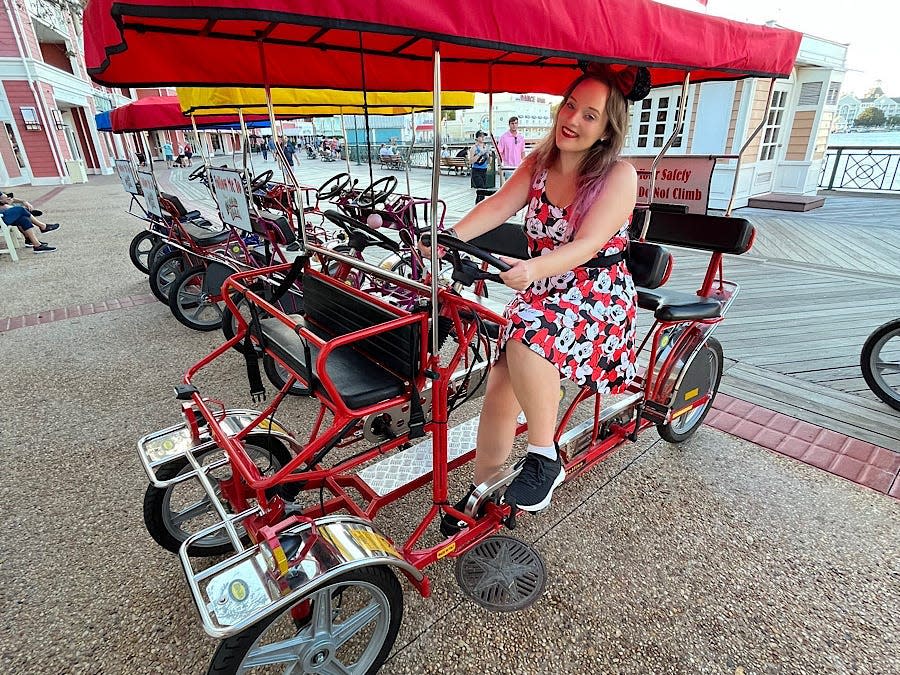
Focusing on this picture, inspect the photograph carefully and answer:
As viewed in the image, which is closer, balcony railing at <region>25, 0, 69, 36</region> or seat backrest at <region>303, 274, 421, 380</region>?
seat backrest at <region>303, 274, 421, 380</region>

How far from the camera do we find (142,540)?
237cm

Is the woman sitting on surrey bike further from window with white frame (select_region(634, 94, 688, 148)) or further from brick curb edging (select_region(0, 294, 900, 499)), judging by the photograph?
window with white frame (select_region(634, 94, 688, 148))

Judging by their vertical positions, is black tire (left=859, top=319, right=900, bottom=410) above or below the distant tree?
below

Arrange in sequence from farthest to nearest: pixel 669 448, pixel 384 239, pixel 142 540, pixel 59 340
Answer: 1. pixel 59 340
2. pixel 384 239
3. pixel 669 448
4. pixel 142 540

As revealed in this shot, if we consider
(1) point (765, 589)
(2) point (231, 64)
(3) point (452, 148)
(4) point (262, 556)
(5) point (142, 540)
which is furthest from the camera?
(3) point (452, 148)

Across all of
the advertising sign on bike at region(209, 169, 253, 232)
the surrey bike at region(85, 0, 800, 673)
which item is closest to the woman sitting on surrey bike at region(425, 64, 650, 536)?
the surrey bike at region(85, 0, 800, 673)

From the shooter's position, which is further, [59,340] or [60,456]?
[59,340]

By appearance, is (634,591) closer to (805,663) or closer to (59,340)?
(805,663)

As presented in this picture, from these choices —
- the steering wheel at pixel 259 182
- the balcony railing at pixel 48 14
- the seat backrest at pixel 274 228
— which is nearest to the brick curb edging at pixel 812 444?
the seat backrest at pixel 274 228

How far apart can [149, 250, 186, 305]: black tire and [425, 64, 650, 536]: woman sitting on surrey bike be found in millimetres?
4704

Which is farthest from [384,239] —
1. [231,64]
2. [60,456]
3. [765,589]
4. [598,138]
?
[765,589]

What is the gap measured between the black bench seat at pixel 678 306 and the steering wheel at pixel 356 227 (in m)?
1.61

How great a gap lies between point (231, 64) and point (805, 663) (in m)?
3.93

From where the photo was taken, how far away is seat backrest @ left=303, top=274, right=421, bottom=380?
1785 mm
